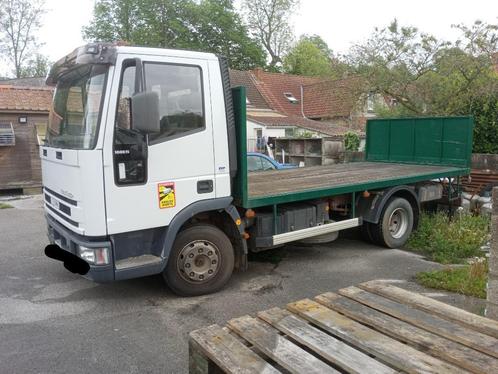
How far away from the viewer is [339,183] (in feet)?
21.5

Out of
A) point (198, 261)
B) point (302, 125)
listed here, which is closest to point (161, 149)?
point (198, 261)

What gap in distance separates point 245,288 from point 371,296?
2585 millimetres

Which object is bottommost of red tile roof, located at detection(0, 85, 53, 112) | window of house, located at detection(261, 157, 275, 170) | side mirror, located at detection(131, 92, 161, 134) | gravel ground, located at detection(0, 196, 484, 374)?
gravel ground, located at detection(0, 196, 484, 374)

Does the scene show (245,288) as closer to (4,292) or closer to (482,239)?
(4,292)

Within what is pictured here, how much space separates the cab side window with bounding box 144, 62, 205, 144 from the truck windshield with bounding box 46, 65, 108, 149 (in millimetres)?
515

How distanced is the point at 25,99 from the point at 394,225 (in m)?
12.6

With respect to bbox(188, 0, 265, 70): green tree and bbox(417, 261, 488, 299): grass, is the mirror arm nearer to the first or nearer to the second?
bbox(417, 261, 488, 299): grass

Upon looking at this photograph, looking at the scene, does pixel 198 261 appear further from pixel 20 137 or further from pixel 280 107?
pixel 280 107

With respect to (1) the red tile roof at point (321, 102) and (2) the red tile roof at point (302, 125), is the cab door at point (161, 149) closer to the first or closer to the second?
(1) the red tile roof at point (321, 102)

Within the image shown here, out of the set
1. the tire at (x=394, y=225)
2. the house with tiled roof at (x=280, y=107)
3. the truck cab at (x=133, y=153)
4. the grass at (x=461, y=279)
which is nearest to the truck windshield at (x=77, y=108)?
the truck cab at (x=133, y=153)

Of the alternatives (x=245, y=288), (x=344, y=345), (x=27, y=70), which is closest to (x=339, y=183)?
(x=245, y=288)

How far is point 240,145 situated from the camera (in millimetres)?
5113

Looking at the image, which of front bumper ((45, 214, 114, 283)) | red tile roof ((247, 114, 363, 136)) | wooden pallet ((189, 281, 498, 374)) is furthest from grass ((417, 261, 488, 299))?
red tile roof ((247, 114, 363, 136))

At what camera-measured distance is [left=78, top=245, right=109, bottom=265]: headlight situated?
435 centimetres
